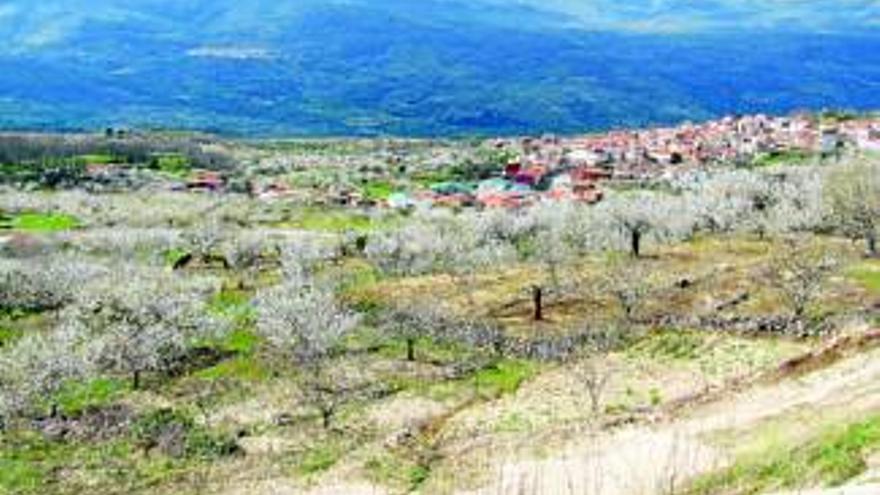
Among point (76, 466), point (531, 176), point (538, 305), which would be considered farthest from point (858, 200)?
point (531, 176)

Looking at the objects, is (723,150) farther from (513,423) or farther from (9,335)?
(513,423)

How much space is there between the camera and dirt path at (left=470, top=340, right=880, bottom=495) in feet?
107

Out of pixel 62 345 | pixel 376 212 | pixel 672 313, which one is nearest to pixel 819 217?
pixel 672 313

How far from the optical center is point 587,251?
338ft

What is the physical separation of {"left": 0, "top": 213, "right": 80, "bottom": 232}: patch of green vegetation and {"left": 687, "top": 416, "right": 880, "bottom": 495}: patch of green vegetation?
362 feet

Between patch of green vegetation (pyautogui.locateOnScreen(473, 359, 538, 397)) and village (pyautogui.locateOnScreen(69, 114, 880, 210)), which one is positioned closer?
patch of green vegetation (pyautogui.locateOnScreen(473, 359, 538, 397))

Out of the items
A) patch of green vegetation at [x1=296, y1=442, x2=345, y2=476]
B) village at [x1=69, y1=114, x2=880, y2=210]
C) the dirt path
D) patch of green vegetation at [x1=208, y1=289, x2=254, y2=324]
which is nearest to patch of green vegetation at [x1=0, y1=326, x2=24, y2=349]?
patch of green vegetation at [x1=208, y1=289, x2=254, y2=324]

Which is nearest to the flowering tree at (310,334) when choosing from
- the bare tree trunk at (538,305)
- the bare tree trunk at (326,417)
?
the bare tree trunk at (326,417)

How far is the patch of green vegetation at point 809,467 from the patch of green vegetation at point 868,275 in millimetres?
46390

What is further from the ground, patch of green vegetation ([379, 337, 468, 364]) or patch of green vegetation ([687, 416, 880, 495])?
patch of green vegetation ([687, 416, 880, 495])

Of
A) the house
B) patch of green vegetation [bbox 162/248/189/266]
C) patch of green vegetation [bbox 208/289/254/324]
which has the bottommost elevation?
patch of green vegetation [bbox 162/248/189/266]

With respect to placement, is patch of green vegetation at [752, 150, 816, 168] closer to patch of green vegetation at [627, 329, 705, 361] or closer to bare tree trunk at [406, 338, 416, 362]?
bare tree trunk at [406, 338, 416, 362]

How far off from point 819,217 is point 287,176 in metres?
101

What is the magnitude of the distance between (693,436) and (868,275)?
154 ft
